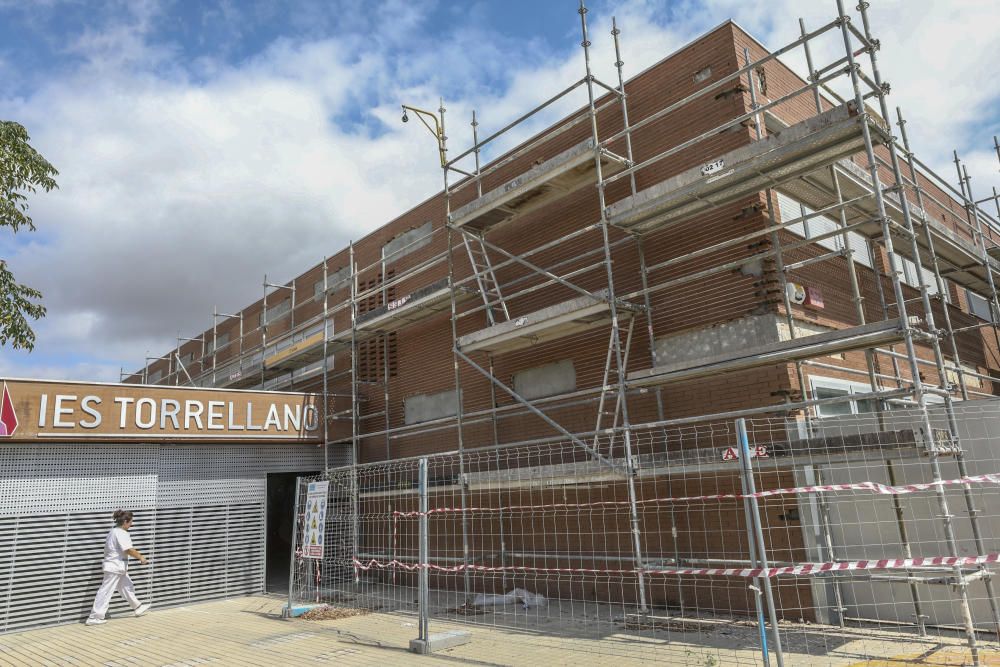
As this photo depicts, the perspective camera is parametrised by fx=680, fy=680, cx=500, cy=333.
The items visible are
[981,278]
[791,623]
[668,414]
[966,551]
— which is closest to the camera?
[966,551]

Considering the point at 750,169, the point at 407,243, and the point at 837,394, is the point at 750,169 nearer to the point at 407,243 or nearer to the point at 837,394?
the point at 837,394

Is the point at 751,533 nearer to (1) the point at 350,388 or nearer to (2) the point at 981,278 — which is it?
(2) the point at 981,278

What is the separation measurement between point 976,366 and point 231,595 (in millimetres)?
15082

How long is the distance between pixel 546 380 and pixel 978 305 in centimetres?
1120

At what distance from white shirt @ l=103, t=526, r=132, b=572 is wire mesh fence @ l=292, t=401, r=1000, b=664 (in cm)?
265

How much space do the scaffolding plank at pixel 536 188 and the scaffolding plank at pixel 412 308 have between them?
128 cm

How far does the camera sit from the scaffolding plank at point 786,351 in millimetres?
6762

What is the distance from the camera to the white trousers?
34.2 feet

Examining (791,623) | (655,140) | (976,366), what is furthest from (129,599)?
(976,366)

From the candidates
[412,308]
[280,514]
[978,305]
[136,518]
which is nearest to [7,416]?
[136,518]

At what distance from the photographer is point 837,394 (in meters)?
9.24

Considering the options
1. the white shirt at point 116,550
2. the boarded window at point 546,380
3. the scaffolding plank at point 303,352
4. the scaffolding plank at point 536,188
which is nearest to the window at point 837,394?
the boarded window at point 546,380

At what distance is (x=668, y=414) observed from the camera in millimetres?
9508

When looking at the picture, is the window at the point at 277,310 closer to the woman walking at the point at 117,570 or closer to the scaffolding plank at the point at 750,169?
the woman walking at the point at 117,570
